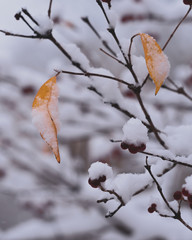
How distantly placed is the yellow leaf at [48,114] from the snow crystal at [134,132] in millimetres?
152

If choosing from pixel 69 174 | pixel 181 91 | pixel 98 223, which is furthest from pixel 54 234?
pixel 181 91

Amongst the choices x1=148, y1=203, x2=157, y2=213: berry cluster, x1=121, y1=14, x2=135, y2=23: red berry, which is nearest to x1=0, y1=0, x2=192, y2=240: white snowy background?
x1=121, y1=14, x2=135, y2=23: red berry

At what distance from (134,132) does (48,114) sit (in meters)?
0.19

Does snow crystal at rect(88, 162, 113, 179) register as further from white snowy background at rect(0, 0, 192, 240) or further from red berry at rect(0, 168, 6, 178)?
red berry at rect(0, 168, 6, 178)

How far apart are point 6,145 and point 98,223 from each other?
45.5 inches

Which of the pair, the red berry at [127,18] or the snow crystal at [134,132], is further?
the red berry at [127,18]

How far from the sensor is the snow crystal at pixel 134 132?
69 centimetres

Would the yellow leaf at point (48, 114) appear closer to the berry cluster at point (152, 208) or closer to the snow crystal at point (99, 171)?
the snow crystal at point (99, 171)

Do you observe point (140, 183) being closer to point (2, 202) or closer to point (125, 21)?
point (125, 21)

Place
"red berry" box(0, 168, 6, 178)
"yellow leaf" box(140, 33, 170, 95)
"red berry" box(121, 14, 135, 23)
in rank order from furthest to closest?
"red berry" box(0, 168, 6, 178), "red berry" box(121, 14, 135, 23), "yellow leaf" box(140, 33, 170, 95)

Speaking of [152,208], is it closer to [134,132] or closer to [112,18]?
[134,132]

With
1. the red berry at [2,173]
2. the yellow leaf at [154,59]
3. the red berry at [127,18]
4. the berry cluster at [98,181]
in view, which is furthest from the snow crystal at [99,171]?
the red berry at [2,173]

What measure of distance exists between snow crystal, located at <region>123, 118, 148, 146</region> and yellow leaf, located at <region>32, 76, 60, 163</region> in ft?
Result: 0.50

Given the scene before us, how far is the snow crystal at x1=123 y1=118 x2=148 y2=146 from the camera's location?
27.0 inches
